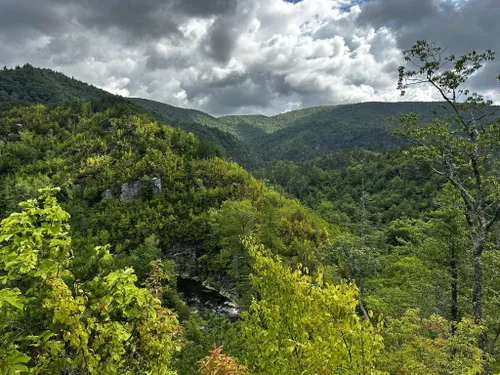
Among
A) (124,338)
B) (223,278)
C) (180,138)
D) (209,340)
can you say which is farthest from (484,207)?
(180,138)

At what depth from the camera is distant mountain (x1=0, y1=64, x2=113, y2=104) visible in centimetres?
12244

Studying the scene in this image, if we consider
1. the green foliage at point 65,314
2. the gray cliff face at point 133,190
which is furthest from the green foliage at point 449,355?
the gray cliff face at point 133,190

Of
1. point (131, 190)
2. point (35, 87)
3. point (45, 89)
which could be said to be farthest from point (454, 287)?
point (35, 87)

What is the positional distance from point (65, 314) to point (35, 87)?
521 ft

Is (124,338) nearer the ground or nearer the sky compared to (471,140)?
nearer the ground

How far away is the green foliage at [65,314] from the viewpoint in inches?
122

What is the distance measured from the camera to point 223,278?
132ft

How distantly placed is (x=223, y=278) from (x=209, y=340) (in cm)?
2720

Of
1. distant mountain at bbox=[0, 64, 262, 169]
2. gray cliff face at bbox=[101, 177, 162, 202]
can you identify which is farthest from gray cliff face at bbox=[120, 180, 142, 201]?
distant mountain at bbox=[0, 64, 262, 169]

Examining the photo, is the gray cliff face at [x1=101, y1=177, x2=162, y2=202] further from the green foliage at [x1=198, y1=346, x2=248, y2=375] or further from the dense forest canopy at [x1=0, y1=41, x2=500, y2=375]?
the green foliage at [x1=198, y1=346, x2=248, y2=375]

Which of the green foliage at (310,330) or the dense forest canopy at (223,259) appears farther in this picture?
the green foliage at (310,330)

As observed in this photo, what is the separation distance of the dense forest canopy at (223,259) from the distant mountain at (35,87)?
6556 centimetres

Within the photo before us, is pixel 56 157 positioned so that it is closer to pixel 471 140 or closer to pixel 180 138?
pixel 180 138

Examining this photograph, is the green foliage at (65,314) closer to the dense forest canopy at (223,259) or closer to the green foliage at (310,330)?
the dense forest canopy at (223,259)
